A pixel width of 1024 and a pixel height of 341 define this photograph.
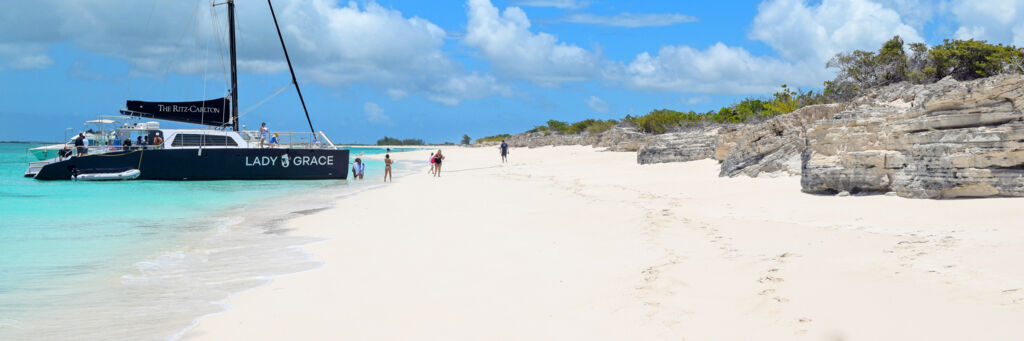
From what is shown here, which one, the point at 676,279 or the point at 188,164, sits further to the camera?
the point at 188,164

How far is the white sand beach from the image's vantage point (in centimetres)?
335

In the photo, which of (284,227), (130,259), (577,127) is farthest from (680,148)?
(577,127)

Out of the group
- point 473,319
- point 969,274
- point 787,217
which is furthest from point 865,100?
point 473,319

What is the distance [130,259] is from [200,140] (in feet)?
49.8

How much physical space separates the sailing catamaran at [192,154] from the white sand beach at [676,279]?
44.2ft

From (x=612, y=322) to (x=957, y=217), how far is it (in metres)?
4.09

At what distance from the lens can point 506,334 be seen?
3.58 m

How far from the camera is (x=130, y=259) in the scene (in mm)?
6723

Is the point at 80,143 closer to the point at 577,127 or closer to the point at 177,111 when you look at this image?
the point at 177,111

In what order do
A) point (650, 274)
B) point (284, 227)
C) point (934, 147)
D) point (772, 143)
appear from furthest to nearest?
point (772, 143) → point (284, 227) → point (934, 147) → point (650, 274)

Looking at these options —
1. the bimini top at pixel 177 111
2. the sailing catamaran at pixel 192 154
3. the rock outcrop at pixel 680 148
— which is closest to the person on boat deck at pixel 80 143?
the sailing catamaran at pixel 192 154

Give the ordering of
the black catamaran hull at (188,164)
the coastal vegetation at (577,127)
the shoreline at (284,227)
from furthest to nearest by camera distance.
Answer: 1. the coastal vegetation at (577,127)
2. the black catamaran hull at (188,164)
3. the shoreline at (284,227)

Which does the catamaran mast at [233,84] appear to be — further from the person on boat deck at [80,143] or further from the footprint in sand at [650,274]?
the footprint in sand at [650,274]

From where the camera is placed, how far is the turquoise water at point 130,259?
14.3 ft
